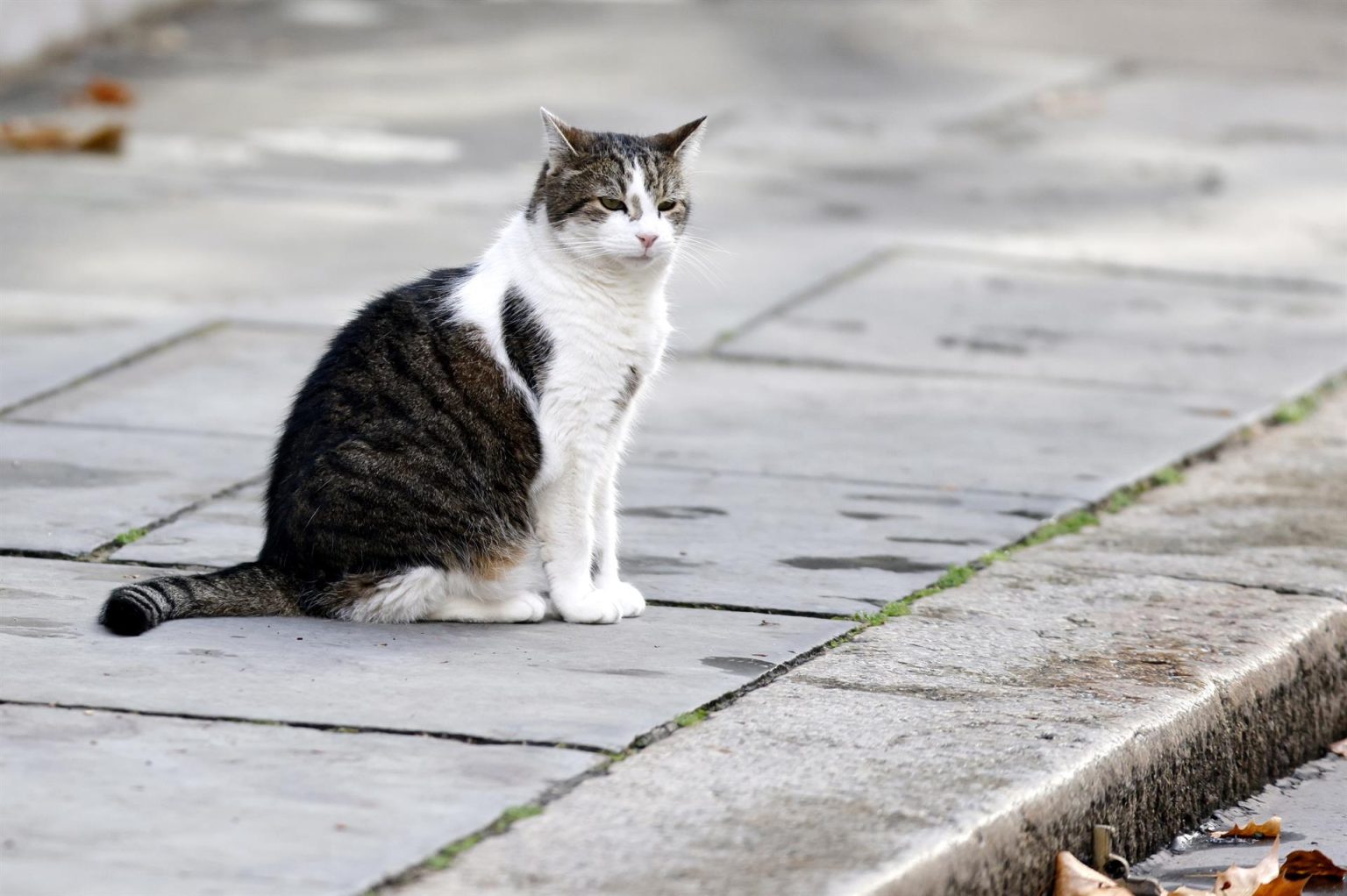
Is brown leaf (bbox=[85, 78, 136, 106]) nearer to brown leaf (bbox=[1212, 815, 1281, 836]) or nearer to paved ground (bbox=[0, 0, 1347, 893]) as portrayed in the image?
paved ground (bbox=[0, 0, 1347, 893])

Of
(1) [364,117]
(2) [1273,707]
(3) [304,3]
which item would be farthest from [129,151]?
(2) [1273,707]

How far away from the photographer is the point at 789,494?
237 inches

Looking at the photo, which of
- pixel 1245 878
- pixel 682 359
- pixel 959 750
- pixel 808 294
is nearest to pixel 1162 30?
pixel 808 294

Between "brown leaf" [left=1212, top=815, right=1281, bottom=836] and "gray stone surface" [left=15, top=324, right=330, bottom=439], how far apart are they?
3.22 meters

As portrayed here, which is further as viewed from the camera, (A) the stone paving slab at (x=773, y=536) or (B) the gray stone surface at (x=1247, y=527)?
(B) the gray stone surface at (x=1247, y=527)

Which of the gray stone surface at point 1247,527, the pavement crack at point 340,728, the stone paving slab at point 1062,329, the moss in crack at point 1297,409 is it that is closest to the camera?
the pavement crack at point 340,728

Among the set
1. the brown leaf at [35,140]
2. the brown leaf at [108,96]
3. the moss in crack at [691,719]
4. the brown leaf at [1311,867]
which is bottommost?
the brown leaf at [1311,867]

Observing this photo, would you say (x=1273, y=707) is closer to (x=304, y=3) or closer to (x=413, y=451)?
(x=413, y=451)

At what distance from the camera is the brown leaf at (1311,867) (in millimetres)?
4234

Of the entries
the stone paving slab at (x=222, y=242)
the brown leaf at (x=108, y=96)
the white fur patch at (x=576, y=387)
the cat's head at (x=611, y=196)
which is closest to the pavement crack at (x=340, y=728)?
the white fur patch at (x=576, y=387)

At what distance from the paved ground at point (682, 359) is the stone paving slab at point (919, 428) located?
0.02 m

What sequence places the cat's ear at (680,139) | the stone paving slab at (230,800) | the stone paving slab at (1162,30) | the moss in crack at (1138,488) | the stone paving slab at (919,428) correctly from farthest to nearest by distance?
the stone paving slab at (1162,30) < the stone paving slab at (919,428) < the moss in crack at (1138,488) < the cat's ear at (680,139) < the stone paving slab at (230,800)

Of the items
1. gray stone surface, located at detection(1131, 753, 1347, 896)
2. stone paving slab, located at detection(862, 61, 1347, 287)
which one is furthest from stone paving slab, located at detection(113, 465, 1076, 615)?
stone paving slab, located at detection(862, 61, 1347, 287)

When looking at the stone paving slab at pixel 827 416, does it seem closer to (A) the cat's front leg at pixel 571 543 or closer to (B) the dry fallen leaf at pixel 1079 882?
(A) the cat's front leg at pixel 571 543
